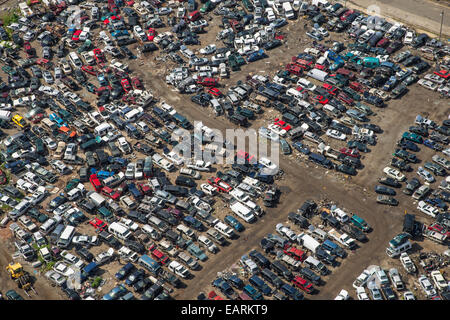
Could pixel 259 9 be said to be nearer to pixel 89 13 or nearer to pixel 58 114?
pixel 89 13

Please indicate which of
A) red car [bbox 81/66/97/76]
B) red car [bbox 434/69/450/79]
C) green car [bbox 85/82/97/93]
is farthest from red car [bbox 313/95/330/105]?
red car [bbox 81/66/97/76]

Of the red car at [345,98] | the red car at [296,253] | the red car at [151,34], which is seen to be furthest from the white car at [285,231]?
the red car at [151,34]

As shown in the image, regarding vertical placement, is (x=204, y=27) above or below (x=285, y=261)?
above

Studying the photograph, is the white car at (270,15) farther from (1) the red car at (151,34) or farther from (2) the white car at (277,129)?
(2) the white car at (277,129)

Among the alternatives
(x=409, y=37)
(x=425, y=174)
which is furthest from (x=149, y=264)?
(x=409, y=37)

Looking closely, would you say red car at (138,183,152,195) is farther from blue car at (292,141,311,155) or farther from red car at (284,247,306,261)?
blue car at (292,141,311,155)

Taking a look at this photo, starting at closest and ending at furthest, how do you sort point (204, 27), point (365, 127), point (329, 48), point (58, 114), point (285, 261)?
point (285, 261), point (365, 127), point (58, 114), point (329, 48), point (204, 27)

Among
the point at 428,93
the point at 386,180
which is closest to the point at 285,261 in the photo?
the point at 386,180
